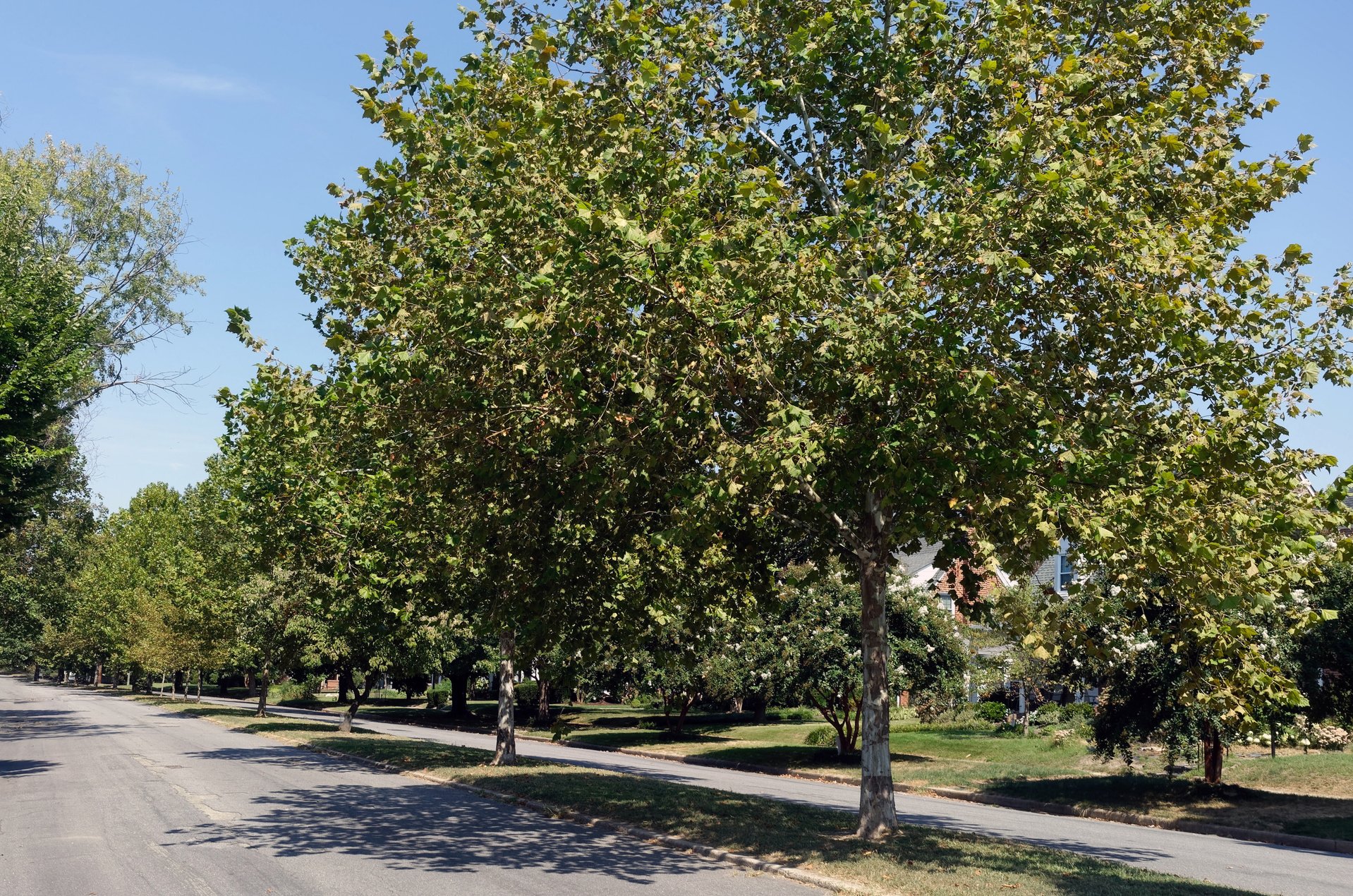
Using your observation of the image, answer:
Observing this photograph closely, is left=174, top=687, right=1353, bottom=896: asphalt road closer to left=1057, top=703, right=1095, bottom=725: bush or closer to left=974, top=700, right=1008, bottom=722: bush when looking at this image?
left=1057, top=703, right=1095, bottom=725: bush

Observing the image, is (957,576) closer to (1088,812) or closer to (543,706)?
(1088,812)

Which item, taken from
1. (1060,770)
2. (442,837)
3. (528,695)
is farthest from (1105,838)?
(528,695)

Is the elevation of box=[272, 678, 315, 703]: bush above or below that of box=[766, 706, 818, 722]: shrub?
below

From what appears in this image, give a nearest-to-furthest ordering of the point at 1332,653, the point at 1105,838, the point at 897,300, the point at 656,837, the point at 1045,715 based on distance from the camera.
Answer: the point at 897,300
the point at 656,837
the point at 1105,838
the point at 1332,653
the point at 1045,715

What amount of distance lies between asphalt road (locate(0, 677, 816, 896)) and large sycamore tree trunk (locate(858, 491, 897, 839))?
96.4 inches

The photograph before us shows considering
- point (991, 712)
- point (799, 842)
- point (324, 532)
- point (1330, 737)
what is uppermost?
point (324, 532)

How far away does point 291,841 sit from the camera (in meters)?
12.8

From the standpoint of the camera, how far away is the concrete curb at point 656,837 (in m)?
11.0

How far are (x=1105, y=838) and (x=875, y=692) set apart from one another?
8.10 m

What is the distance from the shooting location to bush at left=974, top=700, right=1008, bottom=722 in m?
45.2

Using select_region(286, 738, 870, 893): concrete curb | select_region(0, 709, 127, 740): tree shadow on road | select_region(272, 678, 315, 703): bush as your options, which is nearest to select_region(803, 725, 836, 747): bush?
select_region(286, 738, 870, 893): concrete curb

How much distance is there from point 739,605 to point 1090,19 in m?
9.61

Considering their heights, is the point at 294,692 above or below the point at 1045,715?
below

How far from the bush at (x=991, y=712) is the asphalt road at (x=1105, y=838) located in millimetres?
18438
